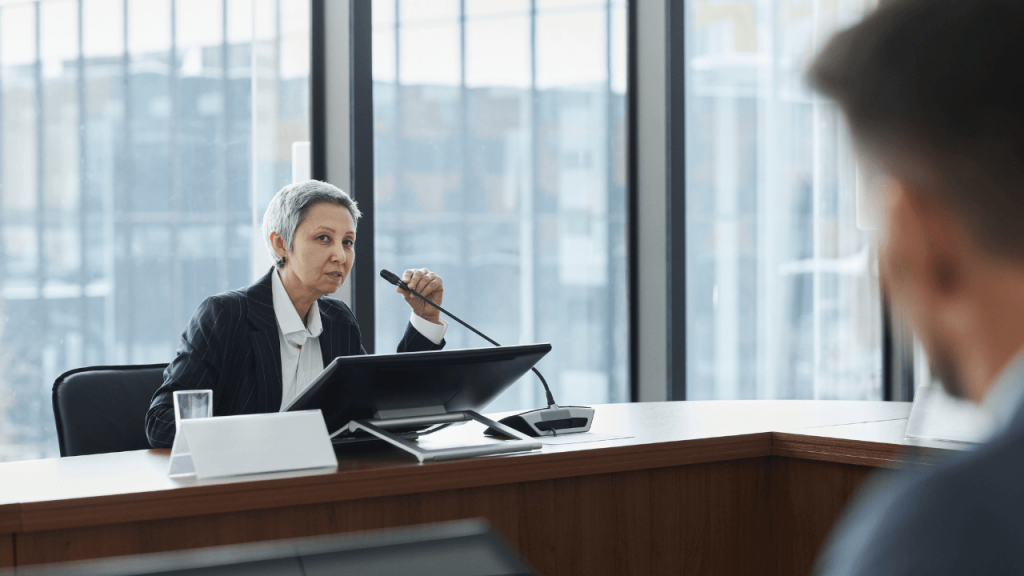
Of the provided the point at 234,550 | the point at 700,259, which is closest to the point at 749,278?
the point at 700,259

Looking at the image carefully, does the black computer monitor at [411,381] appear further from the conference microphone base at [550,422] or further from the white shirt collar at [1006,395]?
the white shirt collar at [1006,395]

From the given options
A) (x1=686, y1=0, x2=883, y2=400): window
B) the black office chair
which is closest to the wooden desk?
the black office chair

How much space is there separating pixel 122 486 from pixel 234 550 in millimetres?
1006

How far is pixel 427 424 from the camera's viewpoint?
1.64 metres

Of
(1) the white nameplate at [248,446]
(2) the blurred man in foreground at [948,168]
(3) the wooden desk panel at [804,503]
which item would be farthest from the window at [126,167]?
(2) the blurred man in foreground at [948,168]

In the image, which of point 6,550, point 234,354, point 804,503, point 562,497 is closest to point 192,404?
point 6,550

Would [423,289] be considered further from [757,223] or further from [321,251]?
→ [757,223]

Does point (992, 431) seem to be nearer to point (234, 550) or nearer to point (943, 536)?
point (943, 536)

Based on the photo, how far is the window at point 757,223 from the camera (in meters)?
3.87

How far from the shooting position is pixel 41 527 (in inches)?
48.9

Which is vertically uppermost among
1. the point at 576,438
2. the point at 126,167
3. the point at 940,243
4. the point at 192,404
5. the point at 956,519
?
the point at 126,167

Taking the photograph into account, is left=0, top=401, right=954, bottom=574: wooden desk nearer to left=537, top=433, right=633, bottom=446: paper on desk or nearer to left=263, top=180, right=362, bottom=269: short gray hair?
left=537, top=433, right=633, bottom=446: paper on desk

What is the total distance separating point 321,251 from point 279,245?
0.43 ft

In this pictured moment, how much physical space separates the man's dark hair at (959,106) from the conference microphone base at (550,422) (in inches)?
56.3
